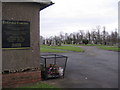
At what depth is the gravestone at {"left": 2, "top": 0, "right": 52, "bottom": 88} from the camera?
5371 mm

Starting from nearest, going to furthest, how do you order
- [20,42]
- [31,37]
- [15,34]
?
[15,34] < [20,42] < [31,37]

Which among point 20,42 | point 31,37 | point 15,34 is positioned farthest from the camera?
point 31,37

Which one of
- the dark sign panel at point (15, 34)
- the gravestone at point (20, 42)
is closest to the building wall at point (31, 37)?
the gravestone at point (20, 42)

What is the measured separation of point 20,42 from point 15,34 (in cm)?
38

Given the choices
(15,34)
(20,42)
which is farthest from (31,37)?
(15,34)

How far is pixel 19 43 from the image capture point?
18.3 feet

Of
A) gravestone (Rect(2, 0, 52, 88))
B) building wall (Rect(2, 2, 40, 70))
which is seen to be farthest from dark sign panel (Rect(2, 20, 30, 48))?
building wall (Rect(2, 2, 40, 70))

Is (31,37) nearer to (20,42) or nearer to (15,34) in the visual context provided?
(20,42)

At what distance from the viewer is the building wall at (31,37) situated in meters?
5.41

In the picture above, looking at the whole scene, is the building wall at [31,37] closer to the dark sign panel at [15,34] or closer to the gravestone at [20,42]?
the gravestone at [20,42]

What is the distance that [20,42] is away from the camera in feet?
18.4

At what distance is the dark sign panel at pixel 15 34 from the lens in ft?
17.5

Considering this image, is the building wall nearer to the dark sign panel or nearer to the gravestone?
the gravestone

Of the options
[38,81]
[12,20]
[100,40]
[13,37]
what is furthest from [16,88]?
[100,40]
